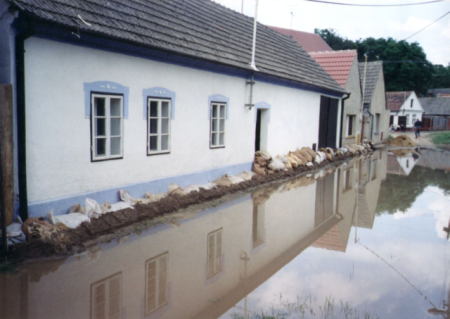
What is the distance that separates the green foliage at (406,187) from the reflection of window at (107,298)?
666 centimetres

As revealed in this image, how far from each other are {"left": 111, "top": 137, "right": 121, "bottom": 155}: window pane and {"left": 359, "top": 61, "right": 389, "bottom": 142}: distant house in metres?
21.8

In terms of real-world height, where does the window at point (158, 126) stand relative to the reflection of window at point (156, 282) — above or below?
above

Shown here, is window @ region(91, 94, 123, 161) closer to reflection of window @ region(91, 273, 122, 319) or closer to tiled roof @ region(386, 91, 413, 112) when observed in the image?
reflection of window @ region(91, 273, 122, 319)

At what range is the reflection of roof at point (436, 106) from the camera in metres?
60.6

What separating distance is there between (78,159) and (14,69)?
5.95 ft

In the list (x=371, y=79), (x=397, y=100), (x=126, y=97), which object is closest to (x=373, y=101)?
(x=371, y=79)

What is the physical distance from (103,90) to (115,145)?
111 centimetres

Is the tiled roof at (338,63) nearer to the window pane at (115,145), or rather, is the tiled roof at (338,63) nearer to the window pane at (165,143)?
the window pane at (165,143)

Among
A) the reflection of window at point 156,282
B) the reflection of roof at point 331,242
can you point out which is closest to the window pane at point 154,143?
the reflection of window at point 156,282

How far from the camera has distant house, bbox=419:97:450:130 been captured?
5775cm

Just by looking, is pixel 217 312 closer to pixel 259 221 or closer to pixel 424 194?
pixel 259 221

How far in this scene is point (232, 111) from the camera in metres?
12.0

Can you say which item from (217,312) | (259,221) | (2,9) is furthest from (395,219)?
(2,9)

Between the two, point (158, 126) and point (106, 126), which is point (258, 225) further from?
point (106, 126)
